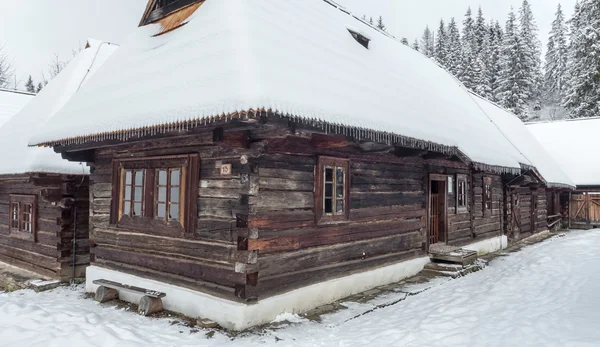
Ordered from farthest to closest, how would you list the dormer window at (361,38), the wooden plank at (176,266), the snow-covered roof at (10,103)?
the snow-covered roof at (10,103) → the dormer window at (361,38) → the wooden plank at (176,266)

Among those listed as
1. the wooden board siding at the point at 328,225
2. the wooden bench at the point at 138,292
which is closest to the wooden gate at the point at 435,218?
the wooden board siding at the point at 328,225

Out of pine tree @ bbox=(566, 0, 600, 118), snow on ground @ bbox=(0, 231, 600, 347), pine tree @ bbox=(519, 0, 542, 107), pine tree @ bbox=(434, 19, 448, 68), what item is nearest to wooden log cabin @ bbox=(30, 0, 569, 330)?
snow on ground @ bbox=(0, 231, 600, 347)

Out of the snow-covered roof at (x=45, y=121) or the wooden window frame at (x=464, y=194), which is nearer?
the snow-covered roof at (x=45, y=121)

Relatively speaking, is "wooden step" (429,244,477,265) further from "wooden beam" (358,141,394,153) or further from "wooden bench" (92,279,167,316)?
"wooden bench" (92,279,167,316)

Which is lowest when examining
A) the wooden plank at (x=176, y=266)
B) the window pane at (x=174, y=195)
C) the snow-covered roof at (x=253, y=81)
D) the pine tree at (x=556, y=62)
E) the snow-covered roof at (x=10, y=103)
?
the wooden plank at (x=176, y=266)

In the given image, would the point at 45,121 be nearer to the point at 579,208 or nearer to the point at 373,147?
the point at 373,147

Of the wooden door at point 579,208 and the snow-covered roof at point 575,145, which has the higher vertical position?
the snow-covered roof at point 575,145

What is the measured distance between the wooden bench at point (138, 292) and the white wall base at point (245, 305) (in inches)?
5.7

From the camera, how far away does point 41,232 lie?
9977mm

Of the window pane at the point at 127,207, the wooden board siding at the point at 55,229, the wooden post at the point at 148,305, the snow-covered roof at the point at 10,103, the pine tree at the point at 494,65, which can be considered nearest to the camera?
the wooden post at the point at 148,305

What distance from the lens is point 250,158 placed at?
584 cm

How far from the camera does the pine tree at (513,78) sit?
39.7 meters

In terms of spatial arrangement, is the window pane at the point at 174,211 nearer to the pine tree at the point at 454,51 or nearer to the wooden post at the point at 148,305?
the wooden post at the point at 148,305

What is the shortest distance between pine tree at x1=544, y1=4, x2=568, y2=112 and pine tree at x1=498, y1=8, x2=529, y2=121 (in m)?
8.16
